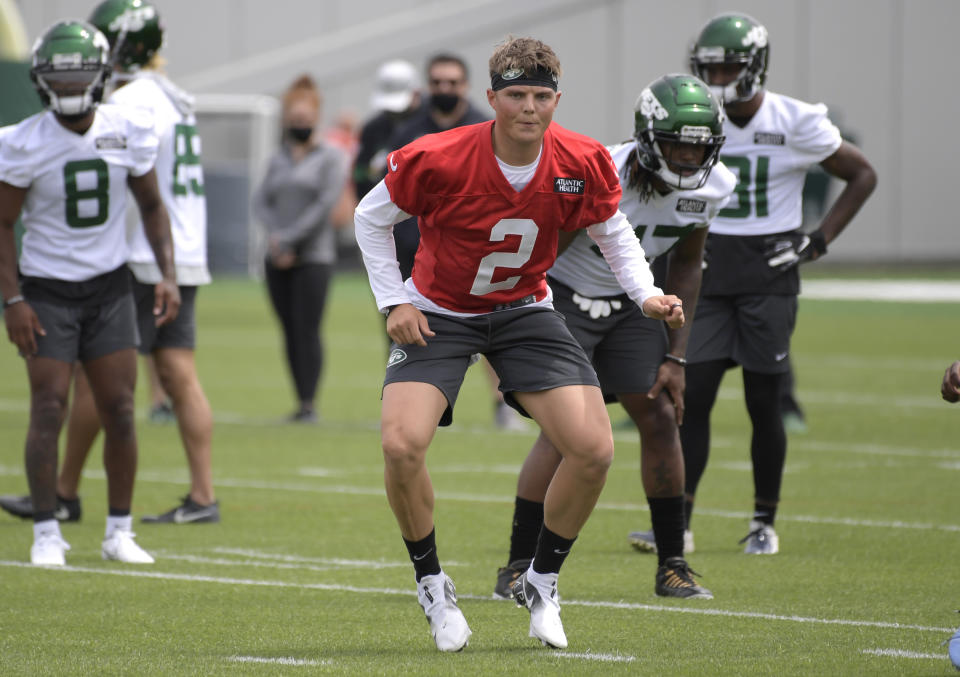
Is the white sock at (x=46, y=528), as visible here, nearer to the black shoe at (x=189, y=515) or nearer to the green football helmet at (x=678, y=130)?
the black shoe at (x=189, y=515)

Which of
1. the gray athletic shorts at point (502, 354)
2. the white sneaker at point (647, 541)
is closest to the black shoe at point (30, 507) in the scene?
the white sneaker at point (647, 541)

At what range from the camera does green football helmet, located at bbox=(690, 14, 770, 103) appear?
7.01 metres

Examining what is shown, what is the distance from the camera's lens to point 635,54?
31438 mm

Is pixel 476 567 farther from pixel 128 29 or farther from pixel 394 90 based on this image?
pixel 394 90

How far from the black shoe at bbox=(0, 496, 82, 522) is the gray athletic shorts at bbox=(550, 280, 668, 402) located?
2895 millimetres

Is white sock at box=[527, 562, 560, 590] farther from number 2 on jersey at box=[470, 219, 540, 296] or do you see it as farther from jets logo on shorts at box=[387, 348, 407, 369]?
number 2 on jersey at box=[470, 219, 540, 296]

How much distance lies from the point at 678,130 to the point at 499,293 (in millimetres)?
987

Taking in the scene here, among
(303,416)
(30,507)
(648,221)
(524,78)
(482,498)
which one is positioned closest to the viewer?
(524,78)

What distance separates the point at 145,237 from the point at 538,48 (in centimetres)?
297

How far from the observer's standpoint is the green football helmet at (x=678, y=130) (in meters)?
5.81

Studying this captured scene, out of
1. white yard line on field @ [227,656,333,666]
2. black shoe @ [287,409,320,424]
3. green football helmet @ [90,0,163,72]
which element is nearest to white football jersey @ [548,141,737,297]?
white yard line on field @ [227,656,333,666]

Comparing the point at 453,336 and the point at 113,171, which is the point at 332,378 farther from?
the point at 453,336

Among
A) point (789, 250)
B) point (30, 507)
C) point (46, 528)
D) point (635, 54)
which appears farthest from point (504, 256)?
point (635, 54)

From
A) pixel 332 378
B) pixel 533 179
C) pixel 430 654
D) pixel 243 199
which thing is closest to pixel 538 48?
pixel 533 179
